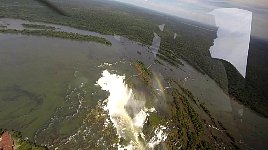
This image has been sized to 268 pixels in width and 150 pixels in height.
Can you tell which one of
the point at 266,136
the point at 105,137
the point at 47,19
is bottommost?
the point at 266,136

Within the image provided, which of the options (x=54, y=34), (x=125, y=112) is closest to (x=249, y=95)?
(x=125, y=112)

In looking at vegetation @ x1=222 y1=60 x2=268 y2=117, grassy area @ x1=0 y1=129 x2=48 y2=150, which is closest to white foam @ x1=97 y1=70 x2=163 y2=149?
grassy area @ x1=0 y1=129 x2=48 y2=150

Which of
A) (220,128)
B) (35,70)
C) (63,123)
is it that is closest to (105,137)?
(63,123)

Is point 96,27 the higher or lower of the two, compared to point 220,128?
higher

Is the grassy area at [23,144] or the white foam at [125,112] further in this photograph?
the white foam at [125,112]

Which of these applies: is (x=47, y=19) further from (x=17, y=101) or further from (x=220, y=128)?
(x=220, y=128)

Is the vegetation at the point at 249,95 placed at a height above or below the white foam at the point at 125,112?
below

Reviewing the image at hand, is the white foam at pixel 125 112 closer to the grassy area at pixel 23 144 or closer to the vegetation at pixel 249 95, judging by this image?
the grassy area at pixel 23 144

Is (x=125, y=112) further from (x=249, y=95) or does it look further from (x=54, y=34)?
(x=54, y=34)

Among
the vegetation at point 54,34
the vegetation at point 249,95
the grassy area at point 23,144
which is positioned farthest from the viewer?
the vegetation at point 54,34

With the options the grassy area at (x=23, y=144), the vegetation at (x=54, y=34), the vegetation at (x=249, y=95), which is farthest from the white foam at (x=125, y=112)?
the vegetation at (x=54, y=34)

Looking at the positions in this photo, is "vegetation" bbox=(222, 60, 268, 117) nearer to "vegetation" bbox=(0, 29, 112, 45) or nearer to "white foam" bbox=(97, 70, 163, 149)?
"white foam" bbox=(97, 70, 163, 149)
